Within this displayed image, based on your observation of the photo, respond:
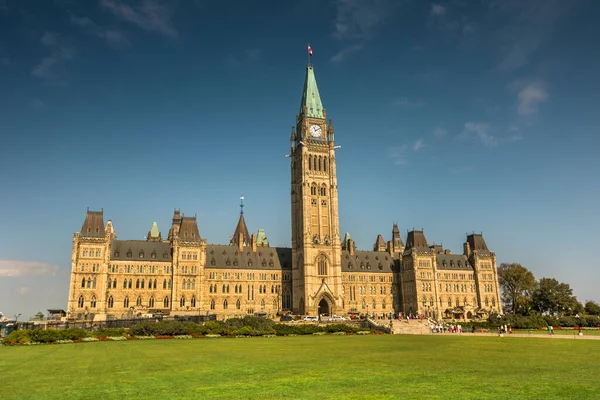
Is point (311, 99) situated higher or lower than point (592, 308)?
higher

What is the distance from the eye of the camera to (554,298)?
104 metres

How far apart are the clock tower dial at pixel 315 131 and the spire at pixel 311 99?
2756mm

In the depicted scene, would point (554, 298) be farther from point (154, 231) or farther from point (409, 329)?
point (154, 231)

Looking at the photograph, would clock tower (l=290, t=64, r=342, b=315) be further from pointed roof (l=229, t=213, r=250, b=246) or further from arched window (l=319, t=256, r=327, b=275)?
pointed roof (l=229, t=213, r=250, b=246)

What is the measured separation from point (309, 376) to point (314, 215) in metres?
96.7

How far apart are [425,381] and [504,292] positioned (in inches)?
4778

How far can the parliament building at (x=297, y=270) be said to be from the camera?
10388cm

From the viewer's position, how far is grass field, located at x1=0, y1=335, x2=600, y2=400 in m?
18.2

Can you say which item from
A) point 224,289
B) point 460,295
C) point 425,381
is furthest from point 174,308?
point 425,381

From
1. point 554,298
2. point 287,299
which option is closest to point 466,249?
point 554,298

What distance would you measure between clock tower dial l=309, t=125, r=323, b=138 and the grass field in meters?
94.4

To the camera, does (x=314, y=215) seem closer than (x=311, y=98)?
Yes

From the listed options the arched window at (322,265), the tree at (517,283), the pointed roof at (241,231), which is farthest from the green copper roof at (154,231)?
the tree at (517,283)

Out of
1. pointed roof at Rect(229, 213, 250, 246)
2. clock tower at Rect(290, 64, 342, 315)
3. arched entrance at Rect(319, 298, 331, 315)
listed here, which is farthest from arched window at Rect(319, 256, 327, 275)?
pointed roof at Rect(229, 213, 250, 246)
